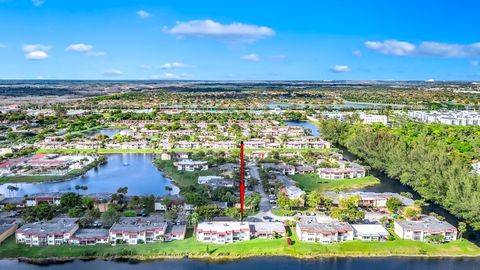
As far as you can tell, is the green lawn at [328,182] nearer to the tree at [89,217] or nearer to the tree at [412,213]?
the tree at [412,213]

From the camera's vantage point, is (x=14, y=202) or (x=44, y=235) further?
(x=14, y=202)

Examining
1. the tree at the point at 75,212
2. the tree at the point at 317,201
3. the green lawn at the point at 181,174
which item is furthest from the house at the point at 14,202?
the tree at the point at 317,201

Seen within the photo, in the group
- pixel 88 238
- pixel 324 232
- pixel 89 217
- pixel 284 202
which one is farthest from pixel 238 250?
pixel 89 217

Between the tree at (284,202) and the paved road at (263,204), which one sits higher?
the tree at (284,202)

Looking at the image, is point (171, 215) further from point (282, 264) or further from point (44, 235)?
point (282, 264)

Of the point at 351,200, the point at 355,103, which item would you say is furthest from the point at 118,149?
the point at 355,103

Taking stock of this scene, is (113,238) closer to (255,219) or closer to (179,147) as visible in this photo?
(255,219)
